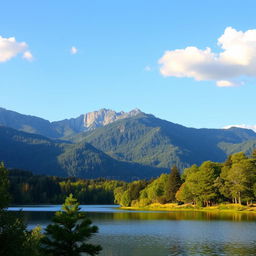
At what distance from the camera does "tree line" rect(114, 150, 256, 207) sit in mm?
137875

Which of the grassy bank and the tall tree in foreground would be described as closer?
the tall tree in foreground

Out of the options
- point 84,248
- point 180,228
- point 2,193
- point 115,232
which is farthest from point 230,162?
point 2,193

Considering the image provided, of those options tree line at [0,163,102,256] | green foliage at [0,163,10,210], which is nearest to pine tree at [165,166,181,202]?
tree line at [0,163,102,256]

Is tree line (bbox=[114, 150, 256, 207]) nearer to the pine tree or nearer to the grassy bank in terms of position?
the pine tree

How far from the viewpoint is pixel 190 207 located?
533ft

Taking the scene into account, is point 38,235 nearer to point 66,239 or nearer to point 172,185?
point 66,239

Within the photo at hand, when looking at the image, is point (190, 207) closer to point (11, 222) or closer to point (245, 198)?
point (245, 198)

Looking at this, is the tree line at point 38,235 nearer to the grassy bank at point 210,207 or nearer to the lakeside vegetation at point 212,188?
the lakeside vegetation at point 212,188

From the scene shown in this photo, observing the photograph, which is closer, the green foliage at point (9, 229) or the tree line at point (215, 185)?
the green foliage at point (9, 229)

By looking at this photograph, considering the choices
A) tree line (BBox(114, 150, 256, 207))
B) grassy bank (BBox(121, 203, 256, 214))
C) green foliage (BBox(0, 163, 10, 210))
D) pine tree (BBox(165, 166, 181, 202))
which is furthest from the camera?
pine tree (BBox(165, 166, 181, 202))

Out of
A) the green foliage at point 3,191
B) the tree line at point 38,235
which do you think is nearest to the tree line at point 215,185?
the tree line at point 38,235

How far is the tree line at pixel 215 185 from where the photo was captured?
138 metres

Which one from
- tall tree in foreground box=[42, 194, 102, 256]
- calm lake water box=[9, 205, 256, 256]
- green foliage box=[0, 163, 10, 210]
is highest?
green foliage box=[0, 163, 10, 210]

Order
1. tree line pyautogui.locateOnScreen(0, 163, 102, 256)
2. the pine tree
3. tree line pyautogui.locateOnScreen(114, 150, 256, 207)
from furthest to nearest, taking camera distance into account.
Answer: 1. the pine tree
2. tree line pyautogui.locateOnScreen(114, 150, 256, 207)
3. tree line pyautogui.locateOnScreen(0, 163, 102, 256)
